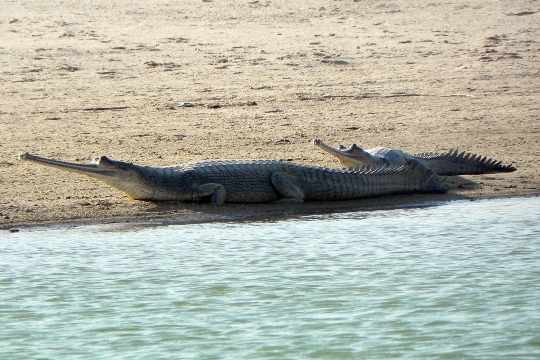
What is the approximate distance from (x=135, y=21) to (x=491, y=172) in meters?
6.39

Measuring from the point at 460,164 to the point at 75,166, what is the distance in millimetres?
3659

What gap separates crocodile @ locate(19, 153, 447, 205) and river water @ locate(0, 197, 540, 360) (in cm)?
49

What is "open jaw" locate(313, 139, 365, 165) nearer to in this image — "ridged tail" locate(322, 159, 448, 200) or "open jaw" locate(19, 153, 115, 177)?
"ridged tail" locate(322, 159, 448, 200)

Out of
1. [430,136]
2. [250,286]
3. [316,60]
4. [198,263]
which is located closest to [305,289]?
[250,286]

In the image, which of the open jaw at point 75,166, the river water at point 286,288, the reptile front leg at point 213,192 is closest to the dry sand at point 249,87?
the reptile front leg at point 213,192

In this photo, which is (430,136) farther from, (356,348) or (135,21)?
(356,348)

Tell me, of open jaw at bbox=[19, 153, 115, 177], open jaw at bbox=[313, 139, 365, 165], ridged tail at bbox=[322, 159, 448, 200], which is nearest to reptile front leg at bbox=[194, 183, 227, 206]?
open jaw at bbox=[19, 153, 115, 177]

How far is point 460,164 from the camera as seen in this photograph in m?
11.5

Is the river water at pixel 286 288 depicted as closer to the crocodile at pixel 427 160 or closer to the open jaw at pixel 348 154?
the crocodile at pixel 427 160

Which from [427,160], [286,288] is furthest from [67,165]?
A: [427,160]

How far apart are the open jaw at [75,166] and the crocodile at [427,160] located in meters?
2.12

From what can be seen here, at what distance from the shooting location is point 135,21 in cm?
1634

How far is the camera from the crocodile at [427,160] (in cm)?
1130

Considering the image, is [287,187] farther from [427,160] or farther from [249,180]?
[427,160]
